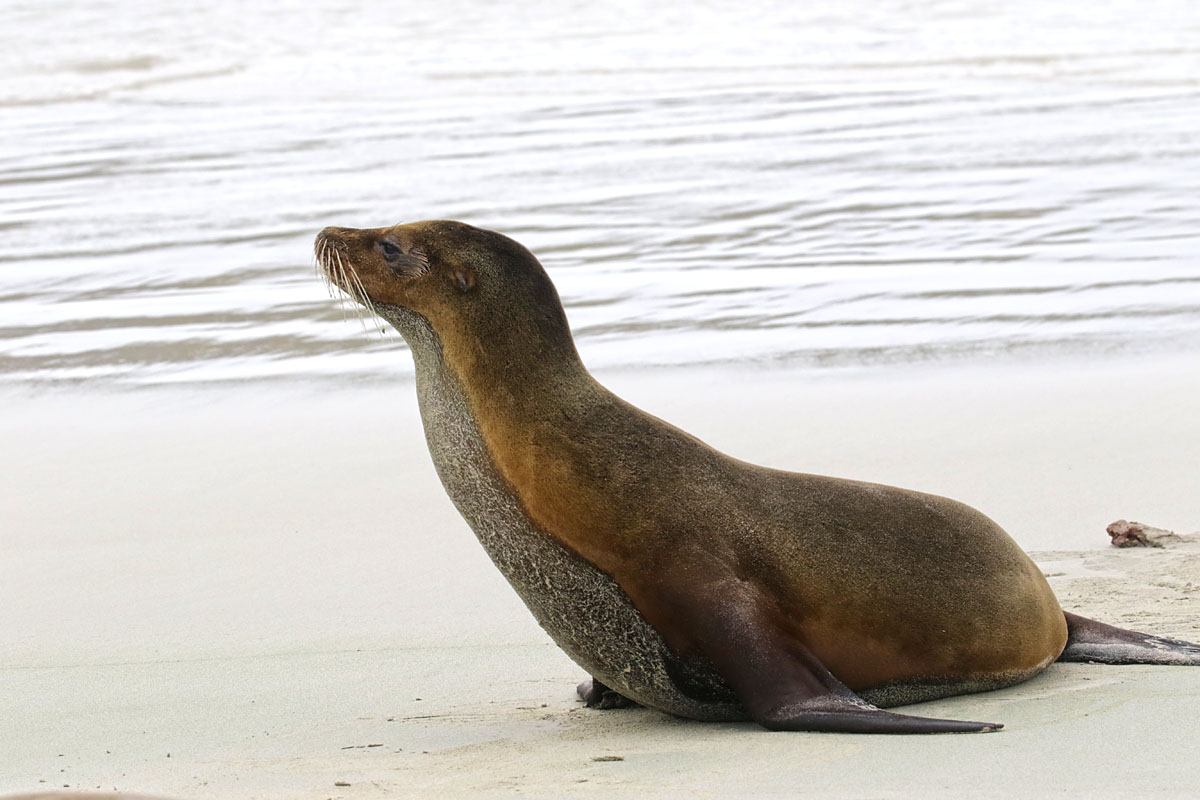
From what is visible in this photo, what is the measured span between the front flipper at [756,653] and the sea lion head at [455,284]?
29.4 inches

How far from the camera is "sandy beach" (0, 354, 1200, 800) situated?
332 centimetres

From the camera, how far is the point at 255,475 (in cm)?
718

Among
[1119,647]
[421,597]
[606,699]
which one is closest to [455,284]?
[606,699]

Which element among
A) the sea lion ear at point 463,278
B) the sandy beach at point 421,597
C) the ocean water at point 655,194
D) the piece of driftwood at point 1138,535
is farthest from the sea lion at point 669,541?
the ocean water at point 655,194

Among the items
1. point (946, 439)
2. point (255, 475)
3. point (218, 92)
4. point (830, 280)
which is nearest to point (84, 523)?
point (255, 475)

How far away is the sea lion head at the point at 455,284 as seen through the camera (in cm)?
406

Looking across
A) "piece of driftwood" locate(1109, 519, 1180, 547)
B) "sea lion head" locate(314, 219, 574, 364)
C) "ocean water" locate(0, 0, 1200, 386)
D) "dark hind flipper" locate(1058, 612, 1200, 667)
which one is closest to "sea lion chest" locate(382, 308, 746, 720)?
"sea lion head" locate(314, 219, 574, 364)

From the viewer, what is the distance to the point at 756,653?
3.77 meters

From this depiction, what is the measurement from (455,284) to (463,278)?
0.03 metres

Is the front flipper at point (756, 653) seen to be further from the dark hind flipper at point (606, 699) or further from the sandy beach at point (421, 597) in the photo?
the dark hind flipper at point (606, 699)

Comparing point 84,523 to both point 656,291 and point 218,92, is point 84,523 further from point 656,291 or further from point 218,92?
point 218,92

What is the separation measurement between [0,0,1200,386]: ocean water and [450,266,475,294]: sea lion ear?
196 cm

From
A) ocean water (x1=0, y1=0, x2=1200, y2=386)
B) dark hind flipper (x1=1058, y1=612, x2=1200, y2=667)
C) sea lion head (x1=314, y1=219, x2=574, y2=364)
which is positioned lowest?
dark hind flipper (x1=1058, y1=612, x2=1200, y2=667)

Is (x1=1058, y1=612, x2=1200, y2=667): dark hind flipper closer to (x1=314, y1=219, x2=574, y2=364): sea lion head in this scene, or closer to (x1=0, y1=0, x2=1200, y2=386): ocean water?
(x1=314, y1=219, x2=574, y2=364): sea lion head
